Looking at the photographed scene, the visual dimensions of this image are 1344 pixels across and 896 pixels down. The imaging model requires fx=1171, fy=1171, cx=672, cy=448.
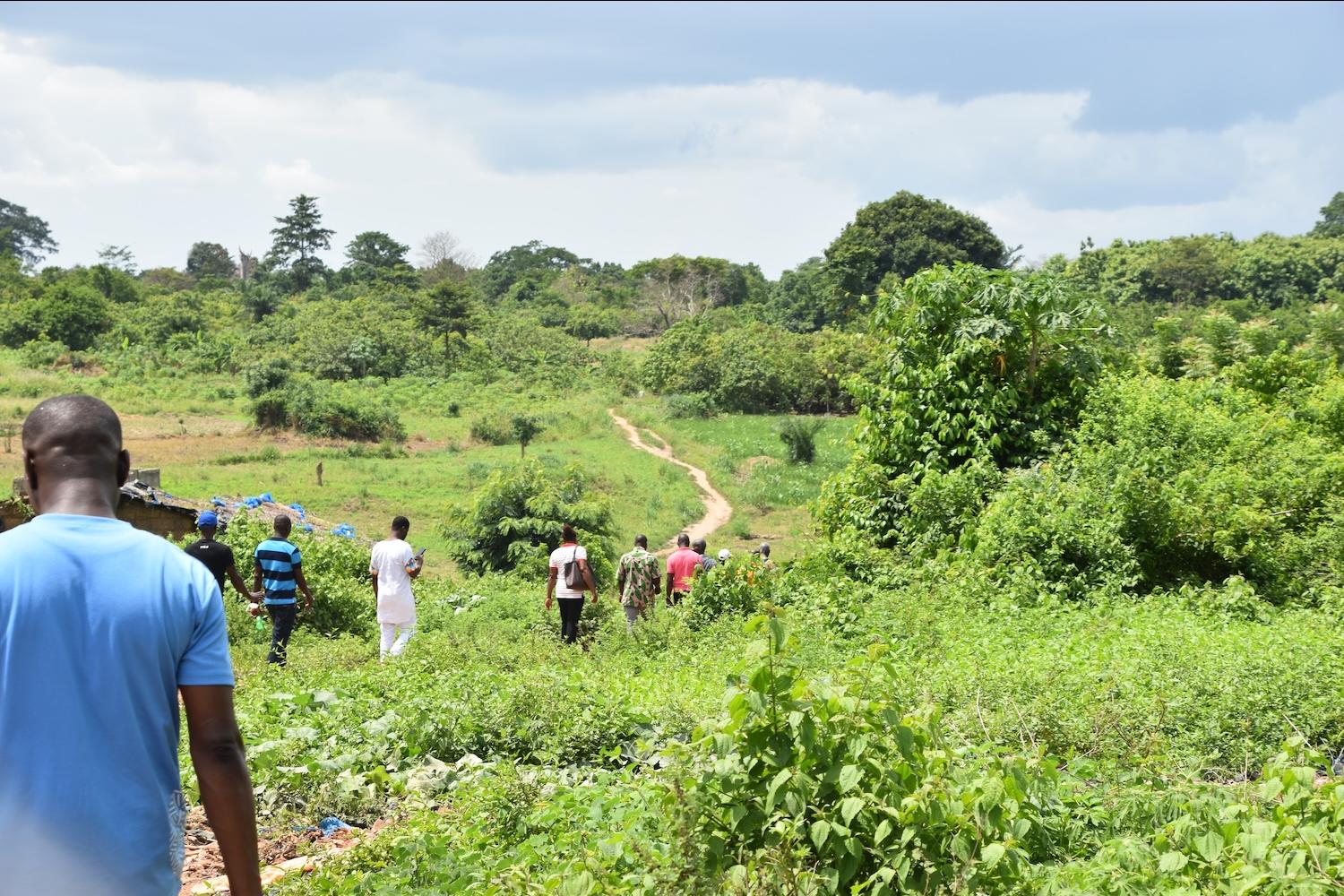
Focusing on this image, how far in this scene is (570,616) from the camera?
10.5 metres

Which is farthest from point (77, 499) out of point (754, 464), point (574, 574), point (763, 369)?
point (763, 369)

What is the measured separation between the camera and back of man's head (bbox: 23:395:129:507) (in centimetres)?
257

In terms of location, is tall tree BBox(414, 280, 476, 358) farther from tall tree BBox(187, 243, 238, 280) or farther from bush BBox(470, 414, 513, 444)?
tall tree BBox(187, 243, 238, 280)

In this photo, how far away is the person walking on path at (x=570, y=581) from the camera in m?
10.3

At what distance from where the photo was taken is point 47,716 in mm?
2330

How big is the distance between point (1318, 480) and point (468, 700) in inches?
338

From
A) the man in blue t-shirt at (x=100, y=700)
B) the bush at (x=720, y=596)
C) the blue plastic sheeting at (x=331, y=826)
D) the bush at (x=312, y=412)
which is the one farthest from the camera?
the bush at (x=312, y=412)

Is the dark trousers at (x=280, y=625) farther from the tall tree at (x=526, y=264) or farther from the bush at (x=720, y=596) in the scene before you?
the tall tree at (x=526, y=264)

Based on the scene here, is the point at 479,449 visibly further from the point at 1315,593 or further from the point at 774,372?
the point at 1315,593

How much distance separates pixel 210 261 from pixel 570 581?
274 ft

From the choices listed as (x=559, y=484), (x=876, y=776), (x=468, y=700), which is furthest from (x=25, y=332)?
(x=876, y=776)

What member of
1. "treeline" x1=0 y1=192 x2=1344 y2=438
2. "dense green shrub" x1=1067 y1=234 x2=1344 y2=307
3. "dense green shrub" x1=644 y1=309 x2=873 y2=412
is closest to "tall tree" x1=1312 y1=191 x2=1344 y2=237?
"treeline" x1=0 y1=192 x2=1344 y2=438

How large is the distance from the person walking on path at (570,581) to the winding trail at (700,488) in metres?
11.4

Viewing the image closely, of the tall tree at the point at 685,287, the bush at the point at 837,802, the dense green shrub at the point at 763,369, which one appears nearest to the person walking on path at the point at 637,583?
the bush at the point at 837,802
